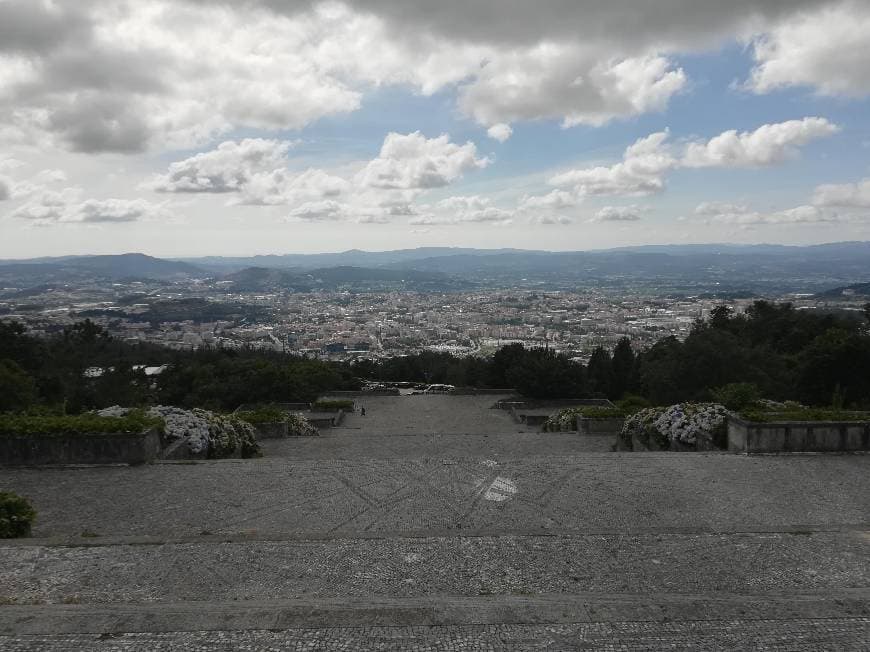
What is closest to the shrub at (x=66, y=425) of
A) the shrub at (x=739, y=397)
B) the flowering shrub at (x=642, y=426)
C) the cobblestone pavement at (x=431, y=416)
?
the cobblestone pavement at (x=431, y=416)

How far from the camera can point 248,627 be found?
4305 millimetres

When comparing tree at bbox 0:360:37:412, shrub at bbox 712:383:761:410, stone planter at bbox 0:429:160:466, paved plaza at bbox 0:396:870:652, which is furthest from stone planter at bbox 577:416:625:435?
tree at bbox 0:360:37:412

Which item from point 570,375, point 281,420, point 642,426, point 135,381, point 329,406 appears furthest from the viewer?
point 135,381

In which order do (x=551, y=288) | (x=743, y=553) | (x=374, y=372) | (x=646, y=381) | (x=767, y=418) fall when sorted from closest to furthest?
(x=743, y=553) → (x=767, y=418) → (x=646, y=381) → (x=374, y=372) → (x=551, y=288)

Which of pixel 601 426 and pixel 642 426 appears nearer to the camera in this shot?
pixel 642 426

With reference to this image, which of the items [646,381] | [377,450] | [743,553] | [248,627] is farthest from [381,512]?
[646,381]

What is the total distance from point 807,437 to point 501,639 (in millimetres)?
7780

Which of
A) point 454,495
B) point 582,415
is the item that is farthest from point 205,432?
point 582,415

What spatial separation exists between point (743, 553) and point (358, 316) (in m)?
111

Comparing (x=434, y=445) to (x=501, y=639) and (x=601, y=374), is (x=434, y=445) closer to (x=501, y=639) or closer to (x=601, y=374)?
(x=501, y=639)

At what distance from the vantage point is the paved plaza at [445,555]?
4.29 meters

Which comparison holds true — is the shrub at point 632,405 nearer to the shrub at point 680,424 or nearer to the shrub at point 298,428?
the shrub at point 680,424

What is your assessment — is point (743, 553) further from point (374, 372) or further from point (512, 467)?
point (374, 372)

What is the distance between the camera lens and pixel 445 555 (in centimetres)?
562
